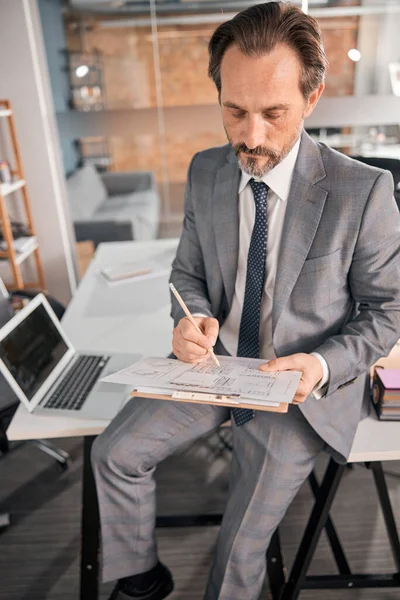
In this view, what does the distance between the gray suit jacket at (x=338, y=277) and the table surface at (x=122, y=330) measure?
0.24ft

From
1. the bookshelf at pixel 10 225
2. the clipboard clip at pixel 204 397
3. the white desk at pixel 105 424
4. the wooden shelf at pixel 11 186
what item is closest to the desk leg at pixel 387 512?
the white desk at pixel 105 424

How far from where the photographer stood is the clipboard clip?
97cm

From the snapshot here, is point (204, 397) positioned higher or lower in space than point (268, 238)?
lower

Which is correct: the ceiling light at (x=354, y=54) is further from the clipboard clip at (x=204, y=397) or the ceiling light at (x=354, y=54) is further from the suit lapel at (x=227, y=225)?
the clipboard clip at (x=204, y=397)

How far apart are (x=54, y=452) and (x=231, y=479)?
111 centimetres

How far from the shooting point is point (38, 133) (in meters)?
3.20

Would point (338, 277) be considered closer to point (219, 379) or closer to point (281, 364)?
point (281, 364)

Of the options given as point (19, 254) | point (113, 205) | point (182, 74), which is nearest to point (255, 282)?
point (19, 254)

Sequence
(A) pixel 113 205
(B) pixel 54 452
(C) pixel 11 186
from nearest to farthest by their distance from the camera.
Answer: (B) pixel 54 452
(C) pixel 11 186
(A) pixel 113 205

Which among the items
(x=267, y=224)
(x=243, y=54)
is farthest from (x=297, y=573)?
(x=243, y=54)

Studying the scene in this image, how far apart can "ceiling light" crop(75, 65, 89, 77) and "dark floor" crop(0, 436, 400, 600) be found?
2656 millimetres

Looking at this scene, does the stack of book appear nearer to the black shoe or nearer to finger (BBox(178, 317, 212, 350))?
finger (BBox(178, 317, 212, 350))

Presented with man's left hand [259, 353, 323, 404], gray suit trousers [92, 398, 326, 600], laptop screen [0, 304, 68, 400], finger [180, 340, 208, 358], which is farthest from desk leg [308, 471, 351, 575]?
laptop screen [0, 304, 68, 400]

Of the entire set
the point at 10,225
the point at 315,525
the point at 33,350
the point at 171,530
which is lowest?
→ the point at 171,530
